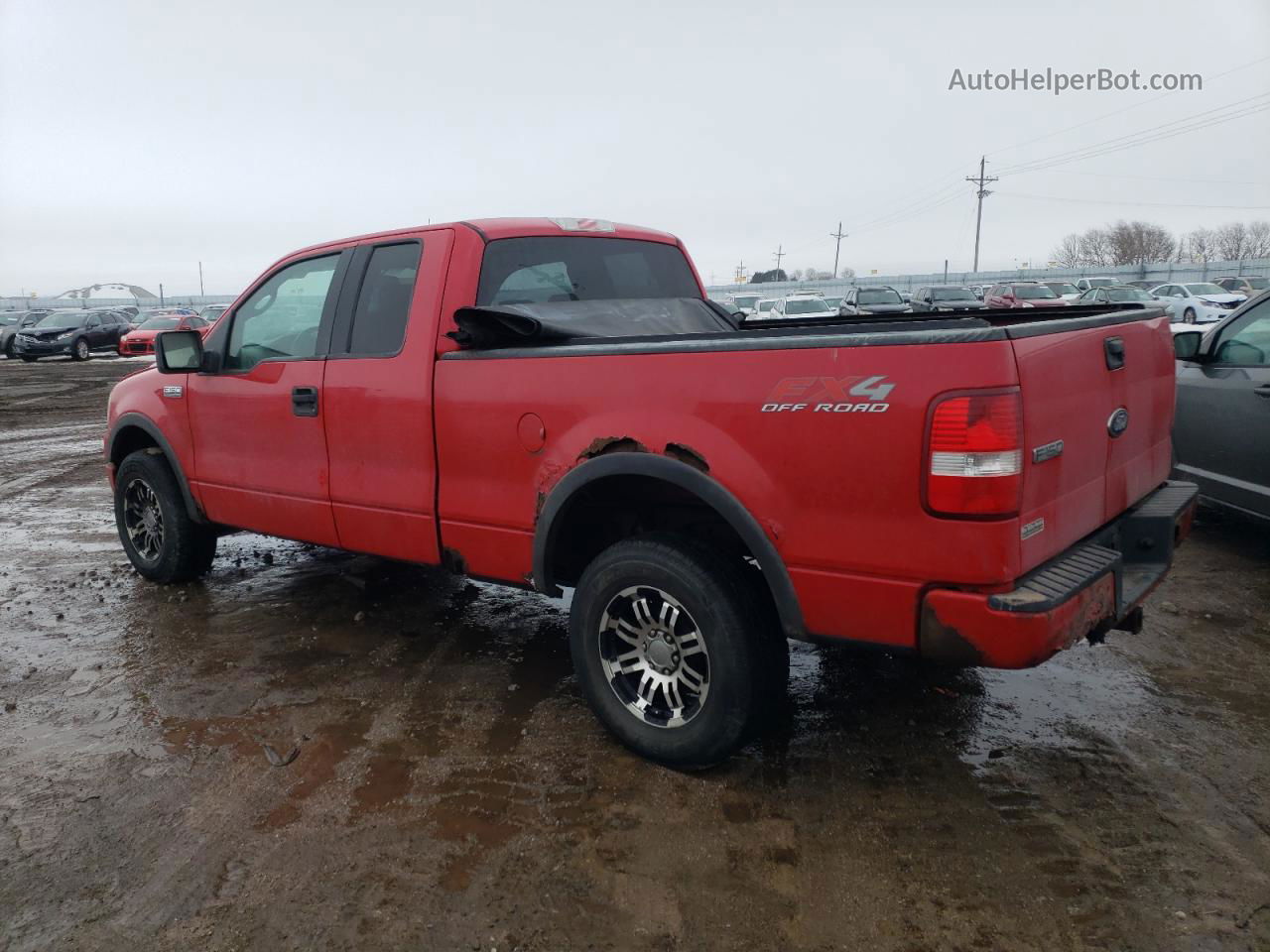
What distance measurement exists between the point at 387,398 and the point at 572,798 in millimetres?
1875

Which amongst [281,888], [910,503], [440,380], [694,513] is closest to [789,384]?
[910,503]

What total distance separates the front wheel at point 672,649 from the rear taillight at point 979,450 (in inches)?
33.1

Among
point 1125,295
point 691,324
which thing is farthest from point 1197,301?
point 691,324

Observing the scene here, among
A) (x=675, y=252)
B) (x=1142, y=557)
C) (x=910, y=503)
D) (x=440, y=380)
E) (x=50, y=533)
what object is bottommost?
(x=50, y=533)

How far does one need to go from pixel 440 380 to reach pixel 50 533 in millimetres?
4998

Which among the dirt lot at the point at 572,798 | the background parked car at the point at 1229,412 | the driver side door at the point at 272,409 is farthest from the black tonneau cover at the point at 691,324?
the background parked car at the point at 1229,412

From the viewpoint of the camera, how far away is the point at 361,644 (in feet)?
15.3

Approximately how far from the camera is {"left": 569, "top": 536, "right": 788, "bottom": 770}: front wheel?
3072 millimetres

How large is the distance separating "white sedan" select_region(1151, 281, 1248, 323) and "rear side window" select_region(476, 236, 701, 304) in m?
25.7

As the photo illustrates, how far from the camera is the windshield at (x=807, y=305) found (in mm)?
30133

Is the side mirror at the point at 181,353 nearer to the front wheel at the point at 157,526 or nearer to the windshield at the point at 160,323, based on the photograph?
the front wheel at the point at 157,526

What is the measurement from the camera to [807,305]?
1237 inches

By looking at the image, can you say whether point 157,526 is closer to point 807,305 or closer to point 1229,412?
point 1229,412

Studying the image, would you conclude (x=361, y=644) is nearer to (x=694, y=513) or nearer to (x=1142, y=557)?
(x=694, y=513)
